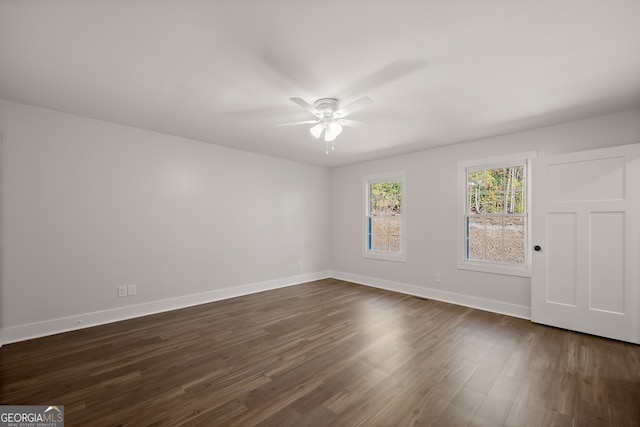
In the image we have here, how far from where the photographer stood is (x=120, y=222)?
11.9 feet

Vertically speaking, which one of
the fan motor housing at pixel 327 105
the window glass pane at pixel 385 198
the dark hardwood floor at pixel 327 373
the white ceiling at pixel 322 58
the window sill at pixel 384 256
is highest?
the white ceiling at pixel 322 58

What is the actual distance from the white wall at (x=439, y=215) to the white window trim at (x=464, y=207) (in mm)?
75

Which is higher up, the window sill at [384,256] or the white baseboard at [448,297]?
the window sill at [384,256]

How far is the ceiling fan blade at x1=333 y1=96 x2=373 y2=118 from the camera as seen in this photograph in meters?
2.41

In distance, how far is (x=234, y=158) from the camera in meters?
4.79

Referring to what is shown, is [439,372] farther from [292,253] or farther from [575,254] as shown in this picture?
[292,253]

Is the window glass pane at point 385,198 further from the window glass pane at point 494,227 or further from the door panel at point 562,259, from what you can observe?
the door panel at point 562,259

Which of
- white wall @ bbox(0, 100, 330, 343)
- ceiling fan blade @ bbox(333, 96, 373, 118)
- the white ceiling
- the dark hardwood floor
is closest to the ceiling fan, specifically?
ceiling fan blade @ bbox(333, 96, 373, 118)

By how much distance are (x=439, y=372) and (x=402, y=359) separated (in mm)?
339

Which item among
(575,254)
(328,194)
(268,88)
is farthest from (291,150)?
(575,254)

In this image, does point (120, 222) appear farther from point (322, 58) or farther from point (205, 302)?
point (322, 58)

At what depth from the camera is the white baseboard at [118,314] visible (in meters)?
2.94

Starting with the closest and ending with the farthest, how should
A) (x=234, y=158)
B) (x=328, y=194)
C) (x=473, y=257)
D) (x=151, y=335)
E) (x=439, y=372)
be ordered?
(x=439, y=372) < (x=151, y=335) < (x=473, y=257) < (x=234, y=158) < (x=328, y=194)

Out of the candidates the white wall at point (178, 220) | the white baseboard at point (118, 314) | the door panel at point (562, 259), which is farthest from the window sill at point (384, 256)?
the door panel at point (562, 259)
